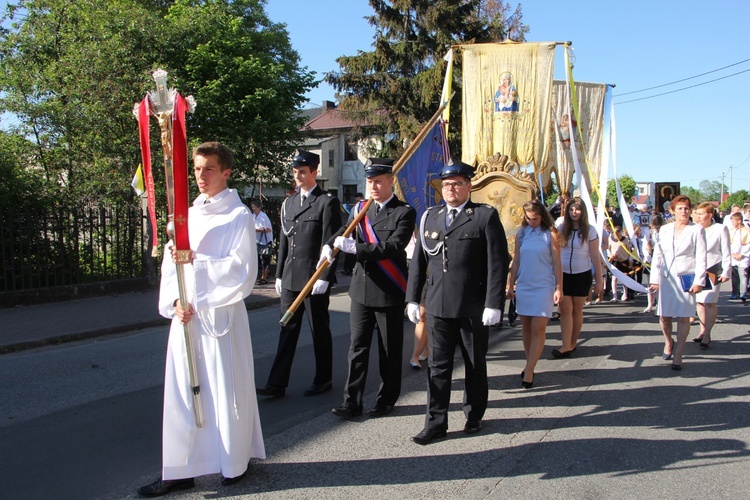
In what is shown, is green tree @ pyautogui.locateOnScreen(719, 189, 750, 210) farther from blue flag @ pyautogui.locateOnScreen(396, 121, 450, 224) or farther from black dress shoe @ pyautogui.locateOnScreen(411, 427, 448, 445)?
black dress shoe @ pyautogui.locateOnScreen(411, 427, 448, 445)

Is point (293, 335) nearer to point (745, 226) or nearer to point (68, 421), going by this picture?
point (68, 421)

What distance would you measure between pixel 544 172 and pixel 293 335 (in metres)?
8.01

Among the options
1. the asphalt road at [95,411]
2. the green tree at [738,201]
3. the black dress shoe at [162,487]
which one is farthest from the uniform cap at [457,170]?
the green tree at [738,201]

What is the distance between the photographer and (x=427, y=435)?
4309 millimetres

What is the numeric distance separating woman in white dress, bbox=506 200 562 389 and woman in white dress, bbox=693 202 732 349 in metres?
2.14

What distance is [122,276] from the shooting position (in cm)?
1233

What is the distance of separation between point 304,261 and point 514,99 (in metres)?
7.37

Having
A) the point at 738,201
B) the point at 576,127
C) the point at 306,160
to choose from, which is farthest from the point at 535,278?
the point at 738,201

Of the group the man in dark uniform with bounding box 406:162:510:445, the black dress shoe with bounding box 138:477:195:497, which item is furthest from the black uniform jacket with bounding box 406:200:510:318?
the black dress shoe with bounding box 138:477:195:497

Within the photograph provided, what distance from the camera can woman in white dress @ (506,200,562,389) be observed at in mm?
5855

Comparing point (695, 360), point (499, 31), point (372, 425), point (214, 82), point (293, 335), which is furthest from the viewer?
point (499, 31)

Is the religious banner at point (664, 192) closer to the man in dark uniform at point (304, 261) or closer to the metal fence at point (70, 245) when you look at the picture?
the metal fence at point (70, 245)

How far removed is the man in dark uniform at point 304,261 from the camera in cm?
533

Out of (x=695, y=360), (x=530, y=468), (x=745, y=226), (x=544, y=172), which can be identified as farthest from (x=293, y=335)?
(x=745, y=226)
